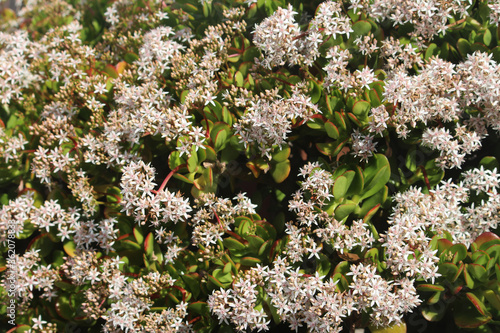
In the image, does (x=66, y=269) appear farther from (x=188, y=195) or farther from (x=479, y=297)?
(x=479, y=297)

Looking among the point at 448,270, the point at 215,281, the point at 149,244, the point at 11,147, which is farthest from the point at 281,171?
the point at 11,147

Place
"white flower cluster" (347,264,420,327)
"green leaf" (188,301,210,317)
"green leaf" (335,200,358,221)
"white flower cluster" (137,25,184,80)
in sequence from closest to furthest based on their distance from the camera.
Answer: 1. "white flower cluster" (347,264,420,327)
2. "green leaf" (335,200,358,221)
3. "green leaf" (188,301,210,317)
4. "white flower cluster" (137,25,184,80)

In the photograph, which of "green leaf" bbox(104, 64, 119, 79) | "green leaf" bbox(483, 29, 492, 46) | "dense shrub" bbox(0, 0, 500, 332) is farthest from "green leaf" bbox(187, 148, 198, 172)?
"green leaf" bbox(483, 29, 492, 46)

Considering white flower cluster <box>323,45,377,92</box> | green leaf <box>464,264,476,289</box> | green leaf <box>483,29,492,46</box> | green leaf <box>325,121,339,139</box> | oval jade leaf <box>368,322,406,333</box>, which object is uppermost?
white flower cluster <box>323,45,377,92</box>

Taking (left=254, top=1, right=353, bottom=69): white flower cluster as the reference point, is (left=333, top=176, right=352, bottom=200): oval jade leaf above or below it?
below

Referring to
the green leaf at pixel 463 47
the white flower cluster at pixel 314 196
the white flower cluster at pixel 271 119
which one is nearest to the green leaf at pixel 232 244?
the white flower cluster at pixel 314 196

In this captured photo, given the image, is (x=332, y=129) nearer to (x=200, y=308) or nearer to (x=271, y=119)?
(x=271, y=119)

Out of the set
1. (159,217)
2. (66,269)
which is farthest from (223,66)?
(66,269)

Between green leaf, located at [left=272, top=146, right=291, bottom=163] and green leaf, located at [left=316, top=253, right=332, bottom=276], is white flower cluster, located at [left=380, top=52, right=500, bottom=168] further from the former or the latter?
green leaf, located at [left=316, top=253, right=332, bottom=276]
